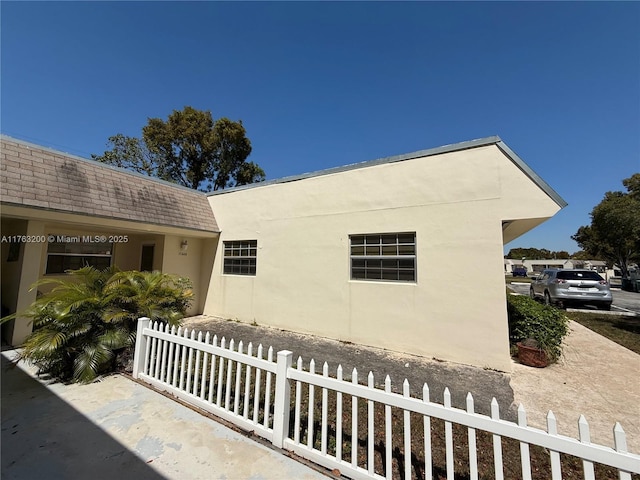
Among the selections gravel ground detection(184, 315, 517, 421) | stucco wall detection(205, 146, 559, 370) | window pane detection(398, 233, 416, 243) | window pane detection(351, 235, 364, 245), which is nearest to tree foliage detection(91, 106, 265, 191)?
stucco wall detection(205, 146, 559, 370)

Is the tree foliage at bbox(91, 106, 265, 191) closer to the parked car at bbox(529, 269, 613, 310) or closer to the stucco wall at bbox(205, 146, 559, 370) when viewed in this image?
the stucco wall at bbox(205, 146, 559, 370)

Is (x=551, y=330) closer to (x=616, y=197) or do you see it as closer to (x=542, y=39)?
(x=542, y=39)

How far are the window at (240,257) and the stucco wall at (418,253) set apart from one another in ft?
0.93

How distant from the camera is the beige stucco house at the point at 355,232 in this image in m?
5.39

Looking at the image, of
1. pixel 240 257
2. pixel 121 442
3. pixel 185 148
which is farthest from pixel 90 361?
pixel 185 148

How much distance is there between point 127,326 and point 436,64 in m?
9.65

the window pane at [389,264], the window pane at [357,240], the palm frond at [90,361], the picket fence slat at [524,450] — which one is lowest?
the palm frond at [90,361]

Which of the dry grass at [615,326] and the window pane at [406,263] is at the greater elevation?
the window pane at [406,263]

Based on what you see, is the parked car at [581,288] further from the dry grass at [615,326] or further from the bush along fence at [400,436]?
the bush along fence at [400,436]

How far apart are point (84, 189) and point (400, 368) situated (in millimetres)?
8227

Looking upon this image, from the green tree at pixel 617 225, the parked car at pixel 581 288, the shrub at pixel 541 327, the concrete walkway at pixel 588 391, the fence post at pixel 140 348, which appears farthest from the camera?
the green tree at pixel 617 225

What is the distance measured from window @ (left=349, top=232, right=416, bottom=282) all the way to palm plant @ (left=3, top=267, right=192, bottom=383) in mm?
4283

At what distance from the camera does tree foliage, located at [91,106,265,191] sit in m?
20.0

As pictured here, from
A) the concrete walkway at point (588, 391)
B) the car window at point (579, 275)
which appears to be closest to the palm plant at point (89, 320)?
the concrete walkway at point (588, 391)
